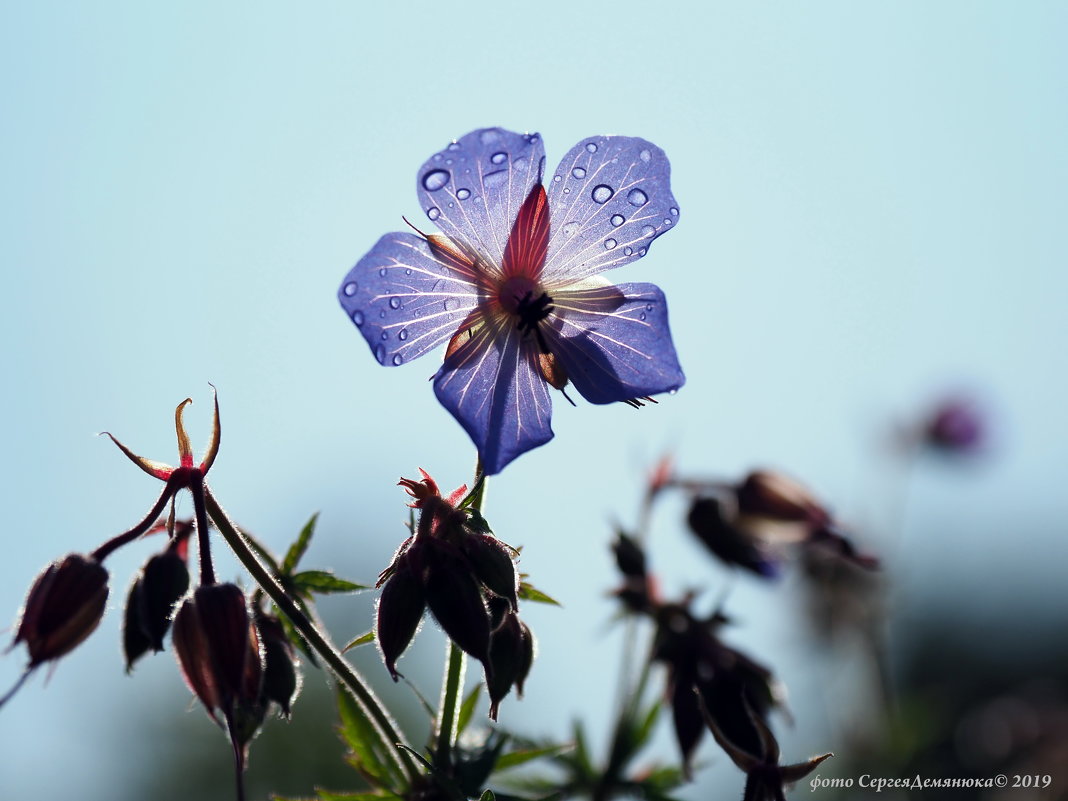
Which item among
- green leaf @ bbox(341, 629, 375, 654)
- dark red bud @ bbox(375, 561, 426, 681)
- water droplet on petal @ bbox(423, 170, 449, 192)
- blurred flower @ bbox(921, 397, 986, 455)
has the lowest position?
blurred flower @ bbox(921, 397, 986, 455)

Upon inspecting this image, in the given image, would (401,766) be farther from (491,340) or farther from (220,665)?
(491,340)

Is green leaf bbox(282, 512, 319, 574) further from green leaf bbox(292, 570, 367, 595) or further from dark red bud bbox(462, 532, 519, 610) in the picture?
dark red bud bbox(462, 532, 519, 610)

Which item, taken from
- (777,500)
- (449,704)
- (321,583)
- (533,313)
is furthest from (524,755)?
(533,313)

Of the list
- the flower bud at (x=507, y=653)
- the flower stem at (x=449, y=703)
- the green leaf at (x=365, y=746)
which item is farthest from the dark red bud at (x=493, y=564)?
the green leaf at (x=365, y=746)

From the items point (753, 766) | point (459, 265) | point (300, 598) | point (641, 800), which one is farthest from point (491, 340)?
point (641, 800)

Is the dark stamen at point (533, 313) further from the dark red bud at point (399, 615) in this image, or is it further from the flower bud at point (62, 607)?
the flower bud at point (62, 607)

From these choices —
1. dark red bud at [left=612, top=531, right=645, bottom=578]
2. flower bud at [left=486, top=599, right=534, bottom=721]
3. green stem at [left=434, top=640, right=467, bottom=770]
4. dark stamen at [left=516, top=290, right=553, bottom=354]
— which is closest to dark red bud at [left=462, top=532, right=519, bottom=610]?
flower bud at [left=486, top=599, right=534, bottom=721]
